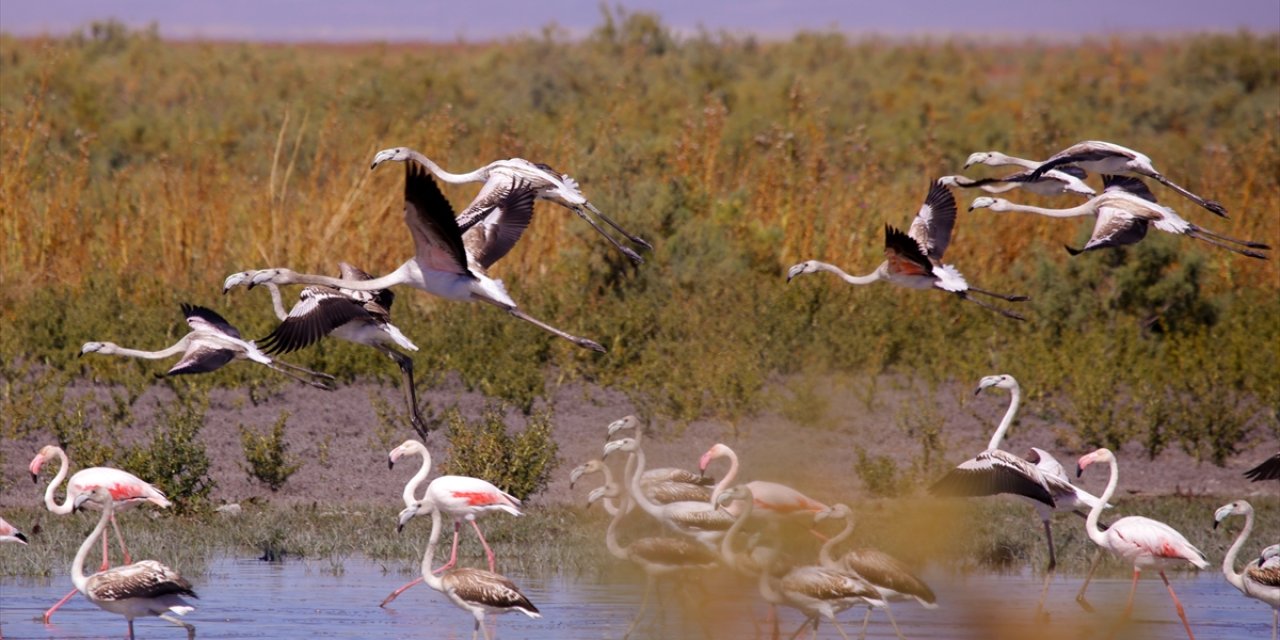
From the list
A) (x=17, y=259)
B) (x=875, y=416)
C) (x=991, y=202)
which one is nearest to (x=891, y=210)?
(x=875, y=416)

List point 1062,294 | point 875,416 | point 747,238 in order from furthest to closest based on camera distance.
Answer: point 747,238 < point 1062,294 < point 875,416

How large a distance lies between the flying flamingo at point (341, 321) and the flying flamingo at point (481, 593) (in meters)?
1.60

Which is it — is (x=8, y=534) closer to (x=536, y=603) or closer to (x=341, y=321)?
(x=341, y=321)

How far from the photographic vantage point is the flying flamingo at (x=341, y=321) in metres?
8.79

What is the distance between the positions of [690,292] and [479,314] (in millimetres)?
2036

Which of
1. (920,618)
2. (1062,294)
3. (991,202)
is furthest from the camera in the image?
(1062,294)

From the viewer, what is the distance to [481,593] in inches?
297

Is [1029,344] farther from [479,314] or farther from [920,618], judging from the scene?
[920,618]

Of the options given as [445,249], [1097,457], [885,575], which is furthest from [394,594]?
[1097,457]

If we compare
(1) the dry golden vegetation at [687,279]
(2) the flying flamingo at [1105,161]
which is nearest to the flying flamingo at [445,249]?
(1) the dry golden vegetation at [687,279]

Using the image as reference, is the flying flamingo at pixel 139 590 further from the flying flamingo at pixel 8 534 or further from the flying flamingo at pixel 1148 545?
the flying flamingo at pixel 1148 545

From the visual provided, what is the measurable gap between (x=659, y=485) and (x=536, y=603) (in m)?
1.20

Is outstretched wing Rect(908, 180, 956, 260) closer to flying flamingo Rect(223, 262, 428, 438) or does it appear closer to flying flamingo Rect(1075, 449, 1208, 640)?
flying flamingo Rect(1075, 449, 1208, 640)

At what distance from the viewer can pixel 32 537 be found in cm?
948
